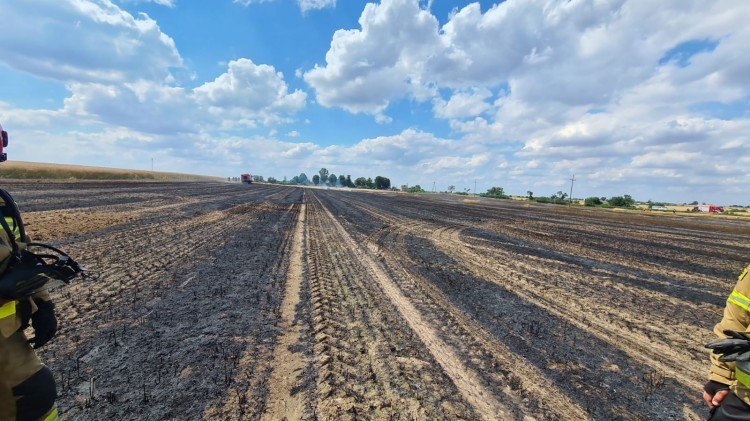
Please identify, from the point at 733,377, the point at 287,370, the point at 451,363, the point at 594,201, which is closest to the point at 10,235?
the point at 287,370

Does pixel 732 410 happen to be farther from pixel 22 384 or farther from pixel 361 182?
pixel 361 182

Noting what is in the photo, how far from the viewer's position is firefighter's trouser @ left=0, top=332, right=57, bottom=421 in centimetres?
188

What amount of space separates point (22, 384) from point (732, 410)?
4.19 meters

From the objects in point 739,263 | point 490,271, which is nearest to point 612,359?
point 490,271

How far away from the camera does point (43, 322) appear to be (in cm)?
234

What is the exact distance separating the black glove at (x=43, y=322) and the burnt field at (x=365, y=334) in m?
1.31

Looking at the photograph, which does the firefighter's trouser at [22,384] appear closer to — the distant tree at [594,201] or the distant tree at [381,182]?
the distant tree at [594,201]

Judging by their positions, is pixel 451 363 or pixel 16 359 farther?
pixel 451 363

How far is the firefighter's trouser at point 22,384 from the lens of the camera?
1.88 m

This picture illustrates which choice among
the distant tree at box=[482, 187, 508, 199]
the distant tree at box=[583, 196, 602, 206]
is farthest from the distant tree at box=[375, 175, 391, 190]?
the distant tree at box=[583, 196, 602, 206]

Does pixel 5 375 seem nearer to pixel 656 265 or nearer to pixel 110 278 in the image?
pixel 110 278

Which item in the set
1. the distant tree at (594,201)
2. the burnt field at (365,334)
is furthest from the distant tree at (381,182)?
the burnt field at (365,334)

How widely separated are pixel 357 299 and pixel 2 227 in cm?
509

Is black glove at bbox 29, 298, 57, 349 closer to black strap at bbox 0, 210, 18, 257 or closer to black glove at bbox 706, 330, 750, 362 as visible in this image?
black strap at bbox 0, 210, 18, 257
